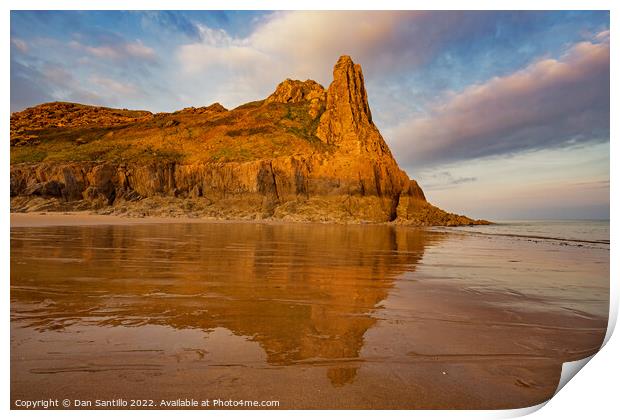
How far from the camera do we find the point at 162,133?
156ft

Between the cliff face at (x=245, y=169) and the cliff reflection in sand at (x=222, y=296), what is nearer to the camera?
the cliff reflection in sand at (x=222, y=296)

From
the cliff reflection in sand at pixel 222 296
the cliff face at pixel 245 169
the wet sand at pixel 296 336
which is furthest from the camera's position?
the cliff face at pixel 245 169

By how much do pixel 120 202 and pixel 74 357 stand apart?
40368mm

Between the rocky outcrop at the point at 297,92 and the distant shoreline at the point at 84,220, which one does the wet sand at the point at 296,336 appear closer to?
the distant shoreline at the point at 84,220

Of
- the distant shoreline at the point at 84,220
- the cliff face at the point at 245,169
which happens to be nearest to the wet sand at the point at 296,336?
the distant shoreline at the point at 84,220

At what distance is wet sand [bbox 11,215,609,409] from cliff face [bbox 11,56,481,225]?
2897 centimetres

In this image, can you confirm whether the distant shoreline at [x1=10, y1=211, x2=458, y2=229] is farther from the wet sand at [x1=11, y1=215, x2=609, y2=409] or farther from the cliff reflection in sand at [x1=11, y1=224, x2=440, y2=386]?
the wet sand at [x1=11, y1=215, x2=609, y2=409]

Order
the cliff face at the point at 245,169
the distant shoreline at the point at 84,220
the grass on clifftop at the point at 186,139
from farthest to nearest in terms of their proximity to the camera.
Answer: the grass on clifftop at the point at 186,139
the cliff face at the point at 245,169
the distant shoreline at the point at 84,220

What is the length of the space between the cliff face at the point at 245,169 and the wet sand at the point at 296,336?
28971 millimetres

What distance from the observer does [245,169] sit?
3828 centimetres

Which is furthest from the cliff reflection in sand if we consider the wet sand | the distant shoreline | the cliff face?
the cliff face

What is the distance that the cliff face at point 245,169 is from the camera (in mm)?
35781

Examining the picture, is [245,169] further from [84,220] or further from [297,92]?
[297,92]
